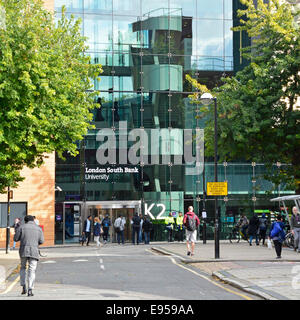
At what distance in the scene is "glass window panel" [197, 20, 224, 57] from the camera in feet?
139

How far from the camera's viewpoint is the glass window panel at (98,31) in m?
40.8

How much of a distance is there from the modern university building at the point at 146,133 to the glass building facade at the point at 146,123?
0.06 meters

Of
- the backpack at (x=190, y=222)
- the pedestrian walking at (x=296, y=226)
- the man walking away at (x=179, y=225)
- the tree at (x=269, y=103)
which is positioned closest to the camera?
the backpack at (x=190, y=222)

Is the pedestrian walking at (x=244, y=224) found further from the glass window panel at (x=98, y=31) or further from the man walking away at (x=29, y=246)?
the man walking away at (x=29, y=246)

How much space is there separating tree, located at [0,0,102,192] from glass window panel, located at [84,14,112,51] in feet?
50.6

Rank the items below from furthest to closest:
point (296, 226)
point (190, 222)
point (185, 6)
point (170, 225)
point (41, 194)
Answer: point (185, 6)
point (41, 194)
point (170, 225)
point (296, 226)
point (190, 222)

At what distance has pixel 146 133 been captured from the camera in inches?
1578

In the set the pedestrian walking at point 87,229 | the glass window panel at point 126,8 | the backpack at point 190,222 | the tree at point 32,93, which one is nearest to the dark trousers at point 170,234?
the pedestrian walking at point 87,229

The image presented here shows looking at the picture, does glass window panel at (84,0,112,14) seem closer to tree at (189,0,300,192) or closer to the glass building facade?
the glass building facade

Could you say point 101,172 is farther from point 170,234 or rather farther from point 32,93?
point 32,93

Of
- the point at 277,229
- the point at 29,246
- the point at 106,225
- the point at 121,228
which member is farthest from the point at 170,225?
the point at 29,246

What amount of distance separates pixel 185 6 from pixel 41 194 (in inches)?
593
